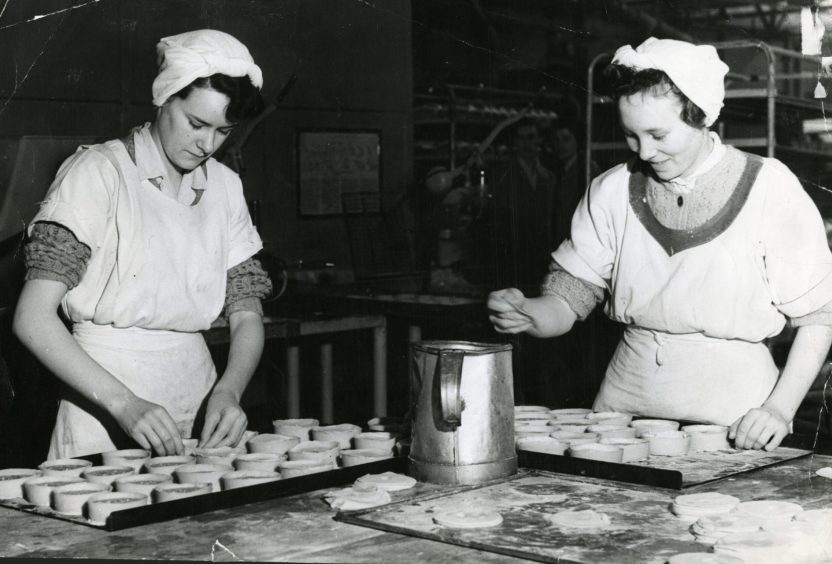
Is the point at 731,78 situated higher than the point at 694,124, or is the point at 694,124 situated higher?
A: the point at 731,78

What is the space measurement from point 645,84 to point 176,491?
4.28ft

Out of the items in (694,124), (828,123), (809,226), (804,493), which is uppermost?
(828,123)

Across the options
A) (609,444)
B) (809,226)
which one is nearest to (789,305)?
(809,226)

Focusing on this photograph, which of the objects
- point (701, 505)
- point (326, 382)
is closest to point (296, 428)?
point (701, 505)

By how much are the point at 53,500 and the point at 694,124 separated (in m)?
1.54

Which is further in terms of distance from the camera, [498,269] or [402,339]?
[498,269]

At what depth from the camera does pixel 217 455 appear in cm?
192

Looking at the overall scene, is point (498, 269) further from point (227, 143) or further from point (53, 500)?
point (53, 500)

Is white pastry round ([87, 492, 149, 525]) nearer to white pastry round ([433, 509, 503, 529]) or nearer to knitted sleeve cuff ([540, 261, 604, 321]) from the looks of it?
white pastry round ([433, 509, 503, 529])

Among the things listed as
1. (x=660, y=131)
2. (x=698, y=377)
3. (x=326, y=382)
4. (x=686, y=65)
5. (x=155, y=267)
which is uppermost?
(x=686, y=65)

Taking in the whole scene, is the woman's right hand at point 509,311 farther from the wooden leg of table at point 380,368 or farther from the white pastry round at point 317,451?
the wooden leg of table at point 380,368

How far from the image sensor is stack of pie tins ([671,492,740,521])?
4.88 ft

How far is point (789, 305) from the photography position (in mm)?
2268

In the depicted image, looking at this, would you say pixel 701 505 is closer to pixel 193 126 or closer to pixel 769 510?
pixel 769 510
